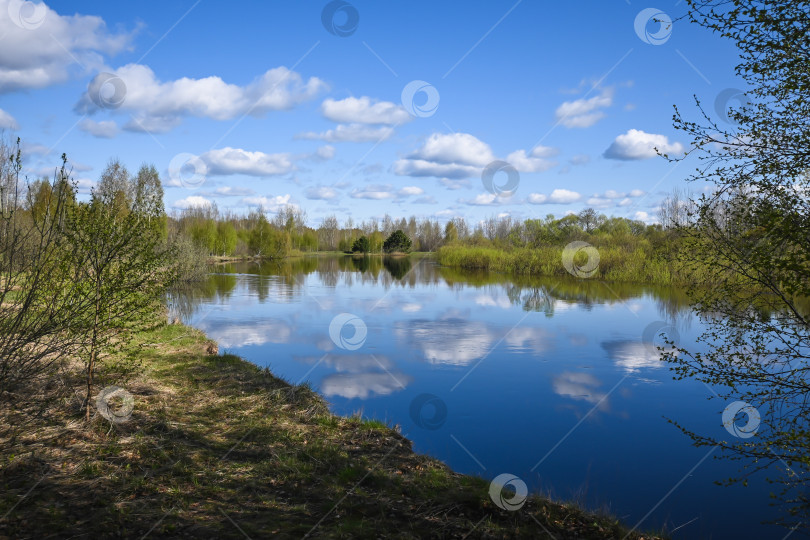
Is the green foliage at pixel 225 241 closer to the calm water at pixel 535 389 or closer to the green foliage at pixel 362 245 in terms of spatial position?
the green foliage at pixel 362 245

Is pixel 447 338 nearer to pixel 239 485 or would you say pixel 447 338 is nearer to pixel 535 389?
pixel 535 389

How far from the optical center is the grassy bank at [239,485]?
4.44 metres

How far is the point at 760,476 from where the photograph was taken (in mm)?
7160

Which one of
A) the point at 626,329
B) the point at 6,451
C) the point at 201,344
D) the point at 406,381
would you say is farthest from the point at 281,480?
the point at 626,329

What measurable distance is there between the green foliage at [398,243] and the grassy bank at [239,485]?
281ft

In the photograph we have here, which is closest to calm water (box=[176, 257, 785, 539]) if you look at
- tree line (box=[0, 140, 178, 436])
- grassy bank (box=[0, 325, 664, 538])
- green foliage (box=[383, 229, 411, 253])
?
grassy bank (box=[0, 325, 664, 538])

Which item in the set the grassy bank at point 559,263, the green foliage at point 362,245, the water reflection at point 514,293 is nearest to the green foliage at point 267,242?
the green foliage at point 362,245

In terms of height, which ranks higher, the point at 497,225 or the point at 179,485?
the point at 497,225

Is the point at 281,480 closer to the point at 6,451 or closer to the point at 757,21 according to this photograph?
the point at 6,451

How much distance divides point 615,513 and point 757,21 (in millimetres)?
5302

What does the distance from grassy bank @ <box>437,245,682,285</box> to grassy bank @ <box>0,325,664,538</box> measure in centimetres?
2412

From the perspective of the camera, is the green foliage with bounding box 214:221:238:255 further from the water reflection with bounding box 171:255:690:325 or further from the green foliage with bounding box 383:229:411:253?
the green foliage with bounding box 383:229:411:253

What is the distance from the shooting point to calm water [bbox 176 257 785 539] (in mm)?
6566

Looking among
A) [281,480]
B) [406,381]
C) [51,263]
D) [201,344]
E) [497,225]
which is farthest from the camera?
[497,225]
